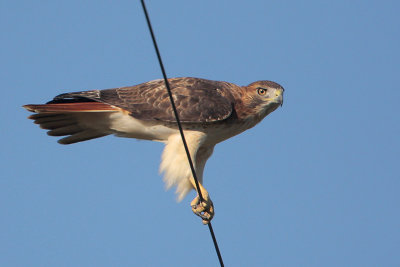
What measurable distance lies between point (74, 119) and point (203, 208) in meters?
1.93

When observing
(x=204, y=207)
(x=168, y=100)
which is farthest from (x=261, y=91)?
(x=204, y=207)

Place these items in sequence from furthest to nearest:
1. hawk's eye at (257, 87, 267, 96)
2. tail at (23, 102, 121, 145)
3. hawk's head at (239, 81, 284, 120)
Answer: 1. hawk's eye at (257, 87, 267, 96)
2. hawk's head at (239, 81, 284, 120)
3. tail at (23, 102, 121, 145)

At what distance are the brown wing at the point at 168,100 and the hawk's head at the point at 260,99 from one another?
0.21 metres

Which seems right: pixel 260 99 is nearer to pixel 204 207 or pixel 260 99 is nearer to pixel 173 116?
pixel 173 116

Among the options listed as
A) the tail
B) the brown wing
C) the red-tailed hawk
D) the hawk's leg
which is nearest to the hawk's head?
the red-tailed hawk

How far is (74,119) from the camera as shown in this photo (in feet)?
23.4

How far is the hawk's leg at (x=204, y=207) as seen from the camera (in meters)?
6.52

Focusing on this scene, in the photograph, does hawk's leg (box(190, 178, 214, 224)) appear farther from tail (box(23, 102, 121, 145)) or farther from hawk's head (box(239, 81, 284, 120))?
tail (box(23, 102, 121, 145))

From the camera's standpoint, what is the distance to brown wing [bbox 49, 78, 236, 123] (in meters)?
6.61

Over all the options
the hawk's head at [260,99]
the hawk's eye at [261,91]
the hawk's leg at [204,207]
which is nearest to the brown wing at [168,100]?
the hawk's head at [260,99]

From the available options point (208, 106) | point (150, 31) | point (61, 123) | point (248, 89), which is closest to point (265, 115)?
point (248, 89)

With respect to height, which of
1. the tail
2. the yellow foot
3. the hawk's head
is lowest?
the yellow foot

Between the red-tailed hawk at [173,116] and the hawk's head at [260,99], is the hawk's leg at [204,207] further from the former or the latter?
the hawk's head at [260,99]

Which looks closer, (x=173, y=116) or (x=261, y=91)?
(x=173, y=116)
